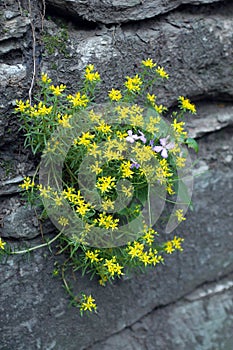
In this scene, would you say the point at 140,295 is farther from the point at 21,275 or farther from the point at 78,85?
the point at 78,85

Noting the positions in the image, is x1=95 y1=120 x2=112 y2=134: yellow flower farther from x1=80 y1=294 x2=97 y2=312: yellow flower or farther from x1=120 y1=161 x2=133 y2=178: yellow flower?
x1=80 y1=294 x2=97 y2=312: yellow flower

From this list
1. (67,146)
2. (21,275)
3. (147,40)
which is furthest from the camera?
(147,40)

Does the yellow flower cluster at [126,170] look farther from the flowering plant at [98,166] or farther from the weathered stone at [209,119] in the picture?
the weathered stone at [209,119]

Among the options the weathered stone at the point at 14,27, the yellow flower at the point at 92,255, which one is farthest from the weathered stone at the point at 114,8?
the yellow flower at the point at 92,255

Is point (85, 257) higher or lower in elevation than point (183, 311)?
higher

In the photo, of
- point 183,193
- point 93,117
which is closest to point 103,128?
point 93,117

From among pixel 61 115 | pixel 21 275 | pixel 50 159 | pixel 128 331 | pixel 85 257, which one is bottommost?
pixel 128 331

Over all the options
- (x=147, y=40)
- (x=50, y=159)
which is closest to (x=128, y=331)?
(x=50, y=159)
